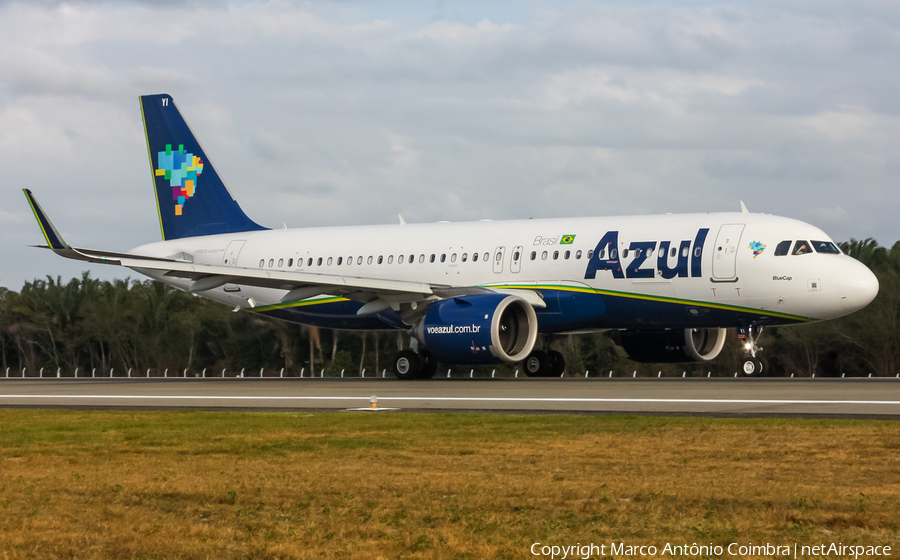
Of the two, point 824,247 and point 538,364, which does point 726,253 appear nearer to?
point 824,247

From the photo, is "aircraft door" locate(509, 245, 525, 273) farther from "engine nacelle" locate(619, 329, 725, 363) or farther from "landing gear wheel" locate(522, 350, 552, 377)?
"engine nacelle" locate(619, 329, 725, 363)

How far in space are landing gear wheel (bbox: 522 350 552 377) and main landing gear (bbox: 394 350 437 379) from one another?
3.15 m

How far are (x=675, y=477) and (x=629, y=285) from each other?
16.0 metres

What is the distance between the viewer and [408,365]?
26672mm

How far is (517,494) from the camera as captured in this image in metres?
8.11

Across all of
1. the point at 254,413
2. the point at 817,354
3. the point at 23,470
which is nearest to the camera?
the point at 23,470

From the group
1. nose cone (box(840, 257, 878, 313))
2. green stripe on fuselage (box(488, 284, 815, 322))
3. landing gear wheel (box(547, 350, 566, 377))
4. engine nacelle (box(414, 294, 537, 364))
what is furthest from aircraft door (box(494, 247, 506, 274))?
nose cone (box(840, 257, 878, 313))

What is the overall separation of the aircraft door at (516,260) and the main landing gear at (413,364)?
307cm

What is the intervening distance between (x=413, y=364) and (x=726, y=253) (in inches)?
325

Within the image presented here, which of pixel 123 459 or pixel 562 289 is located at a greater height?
pixel 562 289

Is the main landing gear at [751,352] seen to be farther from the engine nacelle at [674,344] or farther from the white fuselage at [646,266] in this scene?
the engine nacelle at [674,344]

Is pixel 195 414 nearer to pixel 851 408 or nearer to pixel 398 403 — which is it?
pixel 398 403

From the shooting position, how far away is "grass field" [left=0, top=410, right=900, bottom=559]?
21.8 feet

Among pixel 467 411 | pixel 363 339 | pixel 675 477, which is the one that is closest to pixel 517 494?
pixel 675 477
